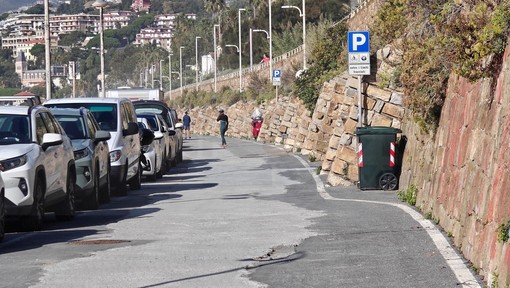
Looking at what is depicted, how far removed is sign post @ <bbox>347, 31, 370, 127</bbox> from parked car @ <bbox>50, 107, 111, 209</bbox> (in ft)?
20.3

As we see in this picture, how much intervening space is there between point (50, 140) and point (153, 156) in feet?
41.8

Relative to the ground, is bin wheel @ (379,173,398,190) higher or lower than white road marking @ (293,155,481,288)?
lower

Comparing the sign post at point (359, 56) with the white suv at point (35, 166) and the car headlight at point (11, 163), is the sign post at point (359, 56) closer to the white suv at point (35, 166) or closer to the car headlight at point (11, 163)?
the white suv at point (35, 166)

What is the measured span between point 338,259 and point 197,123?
9070 cm

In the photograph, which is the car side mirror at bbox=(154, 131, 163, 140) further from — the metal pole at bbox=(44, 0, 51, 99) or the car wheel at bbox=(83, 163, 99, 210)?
the car wheel at bbox=(83, 163, 99, 210)

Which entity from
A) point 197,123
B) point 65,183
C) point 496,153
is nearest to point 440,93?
point 65,183

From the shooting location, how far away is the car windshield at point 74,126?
73.8 feet

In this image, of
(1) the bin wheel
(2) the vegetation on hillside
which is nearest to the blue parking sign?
(2) the vegetation on hillside

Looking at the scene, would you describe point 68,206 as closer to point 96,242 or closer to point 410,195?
point 96,242

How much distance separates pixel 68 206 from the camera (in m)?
19.4

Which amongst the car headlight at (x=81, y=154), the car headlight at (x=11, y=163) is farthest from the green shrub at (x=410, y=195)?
the car headlight at (x=11, y=163)

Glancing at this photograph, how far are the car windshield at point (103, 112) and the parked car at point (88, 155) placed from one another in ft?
7.13

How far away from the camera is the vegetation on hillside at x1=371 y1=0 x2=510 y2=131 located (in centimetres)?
1459

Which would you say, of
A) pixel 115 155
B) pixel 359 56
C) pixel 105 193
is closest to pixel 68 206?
pixel 105 193
